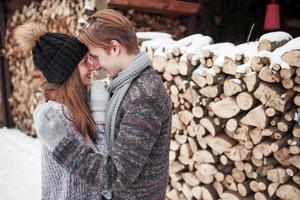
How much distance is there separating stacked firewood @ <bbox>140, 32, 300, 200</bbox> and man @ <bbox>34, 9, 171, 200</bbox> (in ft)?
4.13

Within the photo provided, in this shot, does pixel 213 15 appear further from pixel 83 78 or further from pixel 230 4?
pixel 83 78

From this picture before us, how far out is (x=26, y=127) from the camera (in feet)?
22.0

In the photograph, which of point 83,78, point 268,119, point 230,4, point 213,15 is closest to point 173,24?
point 213,15

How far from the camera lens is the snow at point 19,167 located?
4.04 metres

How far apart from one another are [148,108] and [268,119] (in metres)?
1.48

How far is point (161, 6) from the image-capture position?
472cm

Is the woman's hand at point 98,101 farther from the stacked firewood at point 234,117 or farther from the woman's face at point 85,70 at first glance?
the stacked firewood at point 234,117

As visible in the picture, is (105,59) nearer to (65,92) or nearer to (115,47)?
(115,47)

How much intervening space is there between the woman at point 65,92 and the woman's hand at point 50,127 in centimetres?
7

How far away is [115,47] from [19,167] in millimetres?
3994

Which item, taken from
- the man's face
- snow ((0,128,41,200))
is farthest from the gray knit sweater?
snow ((0,128,41,200))

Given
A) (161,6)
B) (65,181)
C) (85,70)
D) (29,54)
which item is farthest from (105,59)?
(29,54)

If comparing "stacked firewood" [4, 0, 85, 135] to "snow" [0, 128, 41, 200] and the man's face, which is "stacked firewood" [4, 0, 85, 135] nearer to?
"snow" [0, 128, 41, 200]

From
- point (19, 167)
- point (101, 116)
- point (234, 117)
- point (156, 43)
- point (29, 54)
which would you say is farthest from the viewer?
point (29, 54)
